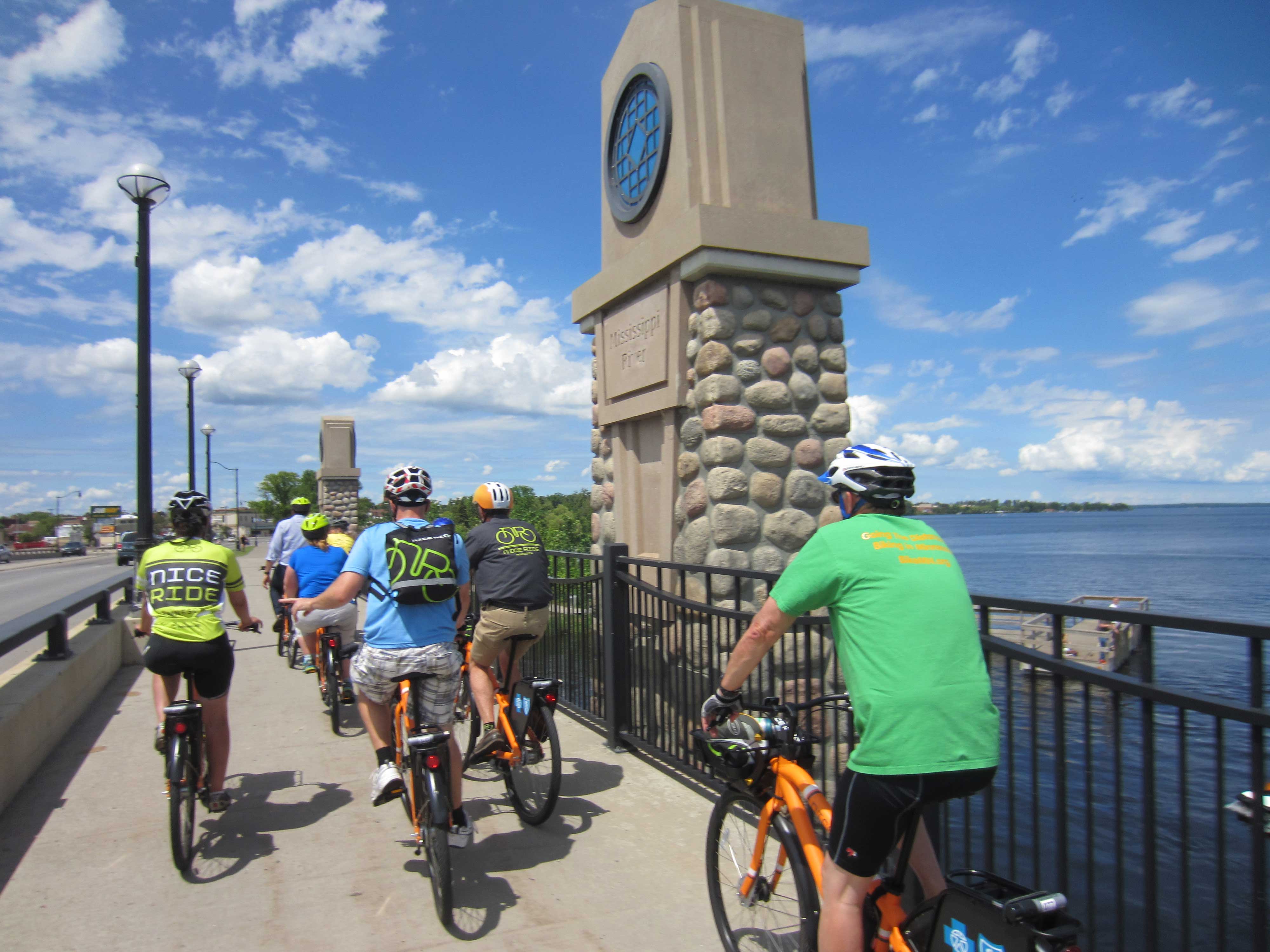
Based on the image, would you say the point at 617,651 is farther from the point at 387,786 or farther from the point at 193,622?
the point at 193,622

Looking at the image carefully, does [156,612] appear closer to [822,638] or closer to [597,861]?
[597,861]

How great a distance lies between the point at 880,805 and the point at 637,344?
537 cm

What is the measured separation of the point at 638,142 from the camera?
24.1 ft

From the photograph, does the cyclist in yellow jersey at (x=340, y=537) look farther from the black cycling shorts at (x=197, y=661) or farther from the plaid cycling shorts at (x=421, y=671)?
the plaid cycling shorts at (x=421, y=671)

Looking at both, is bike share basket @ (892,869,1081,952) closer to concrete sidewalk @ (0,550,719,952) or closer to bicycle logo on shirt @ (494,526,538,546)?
concrete sidewalk @ (0,550,719,952)

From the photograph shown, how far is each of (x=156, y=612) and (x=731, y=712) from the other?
10.4 feet

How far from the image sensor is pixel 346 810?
189 inches

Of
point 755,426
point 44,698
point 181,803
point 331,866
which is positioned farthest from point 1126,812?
point 44,698

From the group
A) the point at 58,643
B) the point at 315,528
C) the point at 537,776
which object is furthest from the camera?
the point at 315,528

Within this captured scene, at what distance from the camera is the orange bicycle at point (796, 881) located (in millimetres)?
1959

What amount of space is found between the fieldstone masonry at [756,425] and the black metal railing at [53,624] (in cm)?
450

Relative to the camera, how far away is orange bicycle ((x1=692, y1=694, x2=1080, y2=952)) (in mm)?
1959

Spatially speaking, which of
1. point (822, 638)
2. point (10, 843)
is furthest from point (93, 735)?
point (822, 638)

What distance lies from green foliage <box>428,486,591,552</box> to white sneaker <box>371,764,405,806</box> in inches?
696
